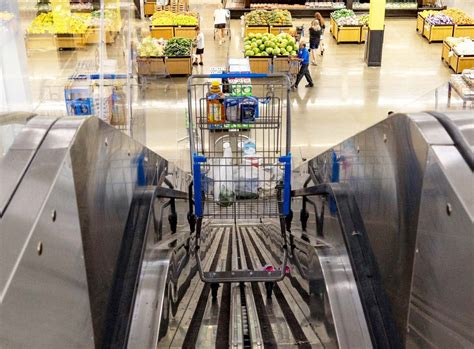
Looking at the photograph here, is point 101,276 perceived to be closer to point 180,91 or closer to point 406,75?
point 180,91

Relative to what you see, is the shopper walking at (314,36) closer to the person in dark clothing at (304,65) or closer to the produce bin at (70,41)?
the person in dark clothing at (304,65)

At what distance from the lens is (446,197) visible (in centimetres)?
197

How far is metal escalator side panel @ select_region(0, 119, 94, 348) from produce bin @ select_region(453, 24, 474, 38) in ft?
52.1

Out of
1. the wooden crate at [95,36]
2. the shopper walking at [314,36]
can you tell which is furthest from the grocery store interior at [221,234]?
the shopper walking at [314,36]

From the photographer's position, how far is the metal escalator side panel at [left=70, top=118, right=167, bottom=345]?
2.15 metres

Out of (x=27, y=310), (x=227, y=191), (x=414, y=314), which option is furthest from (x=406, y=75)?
(x=27, y=310)

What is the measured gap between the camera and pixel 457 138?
6.72ft

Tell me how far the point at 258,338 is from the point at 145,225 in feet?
2.82

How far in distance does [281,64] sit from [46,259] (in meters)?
12.4

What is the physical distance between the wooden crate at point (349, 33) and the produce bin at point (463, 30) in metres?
2.35

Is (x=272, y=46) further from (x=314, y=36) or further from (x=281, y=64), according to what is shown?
(x=314, y=36)

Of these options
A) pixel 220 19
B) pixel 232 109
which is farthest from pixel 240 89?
pixel 220 19

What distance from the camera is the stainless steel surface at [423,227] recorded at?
6.25ft

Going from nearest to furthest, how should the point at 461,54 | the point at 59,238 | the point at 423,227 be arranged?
the point at 59,238 < the point at 423,227 < the point at 461,54
